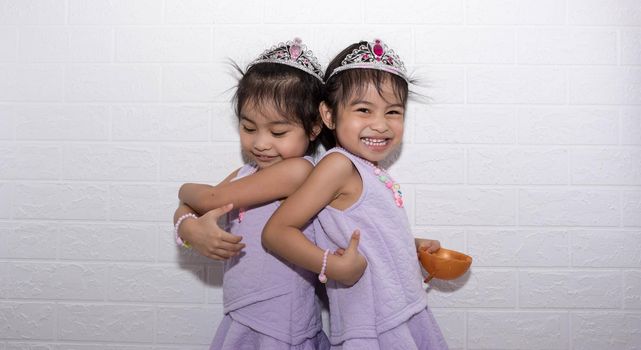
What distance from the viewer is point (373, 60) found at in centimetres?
132

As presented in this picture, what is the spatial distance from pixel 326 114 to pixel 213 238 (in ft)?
1.42

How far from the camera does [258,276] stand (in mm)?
1348

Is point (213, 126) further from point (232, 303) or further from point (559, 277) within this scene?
point (559, 277)

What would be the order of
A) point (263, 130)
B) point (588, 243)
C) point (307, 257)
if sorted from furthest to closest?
point (588, 243) < point (263, 130) < point (307, 257)

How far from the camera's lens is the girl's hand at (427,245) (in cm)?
146

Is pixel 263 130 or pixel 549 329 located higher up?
pixel 263 130

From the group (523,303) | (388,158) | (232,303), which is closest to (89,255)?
(232,303)

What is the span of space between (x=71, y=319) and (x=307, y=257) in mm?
908

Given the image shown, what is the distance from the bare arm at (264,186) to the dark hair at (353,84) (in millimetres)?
168

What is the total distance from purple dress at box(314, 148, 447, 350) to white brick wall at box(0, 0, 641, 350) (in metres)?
0.26

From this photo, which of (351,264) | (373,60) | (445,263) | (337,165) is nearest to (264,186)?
(337,165)

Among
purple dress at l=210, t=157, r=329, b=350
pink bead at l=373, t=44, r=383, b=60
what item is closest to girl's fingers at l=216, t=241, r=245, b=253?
purple dress at l=210, t=157, r=329, b=350

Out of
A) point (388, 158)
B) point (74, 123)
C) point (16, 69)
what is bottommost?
point (388, 158)

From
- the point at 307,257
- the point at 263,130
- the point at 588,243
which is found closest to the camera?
the point at 307,257
